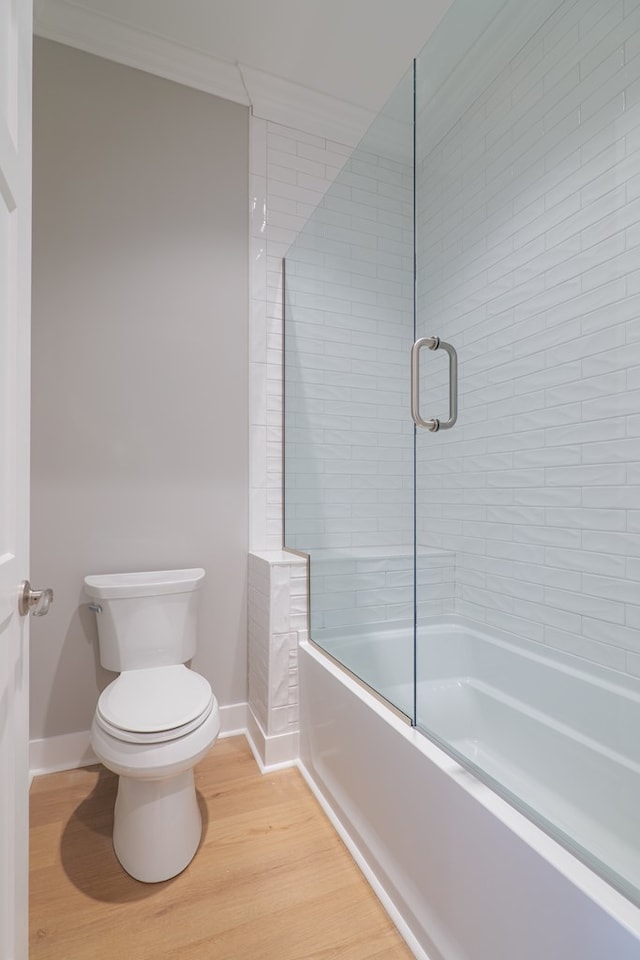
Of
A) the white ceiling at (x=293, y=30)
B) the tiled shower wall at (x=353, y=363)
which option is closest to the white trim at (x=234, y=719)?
the tiled shower wall at (x=353, y=363)

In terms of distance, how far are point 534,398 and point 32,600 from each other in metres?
1.57

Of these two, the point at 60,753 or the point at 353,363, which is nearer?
the point at 60,753

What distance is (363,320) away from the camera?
190 cm

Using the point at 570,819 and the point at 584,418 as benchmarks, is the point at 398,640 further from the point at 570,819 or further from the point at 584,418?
the point at 584,418

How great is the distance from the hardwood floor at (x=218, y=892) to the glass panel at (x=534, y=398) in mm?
534

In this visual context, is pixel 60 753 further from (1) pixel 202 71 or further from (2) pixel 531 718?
(1) pixel 202 71

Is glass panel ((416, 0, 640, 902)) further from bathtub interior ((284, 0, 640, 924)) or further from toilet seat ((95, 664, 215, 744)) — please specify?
toilet seat ((95, 664, 215, 744))

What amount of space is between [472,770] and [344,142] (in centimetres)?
261

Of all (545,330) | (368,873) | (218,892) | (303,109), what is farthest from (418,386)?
(303,109)

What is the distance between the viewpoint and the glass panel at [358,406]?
1.59 metres

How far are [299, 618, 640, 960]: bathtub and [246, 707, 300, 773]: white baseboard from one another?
0.06 m

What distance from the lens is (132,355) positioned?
1956mm

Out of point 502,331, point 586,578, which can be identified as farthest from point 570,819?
point 502,331

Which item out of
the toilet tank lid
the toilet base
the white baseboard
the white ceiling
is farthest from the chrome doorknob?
the white ceiling
